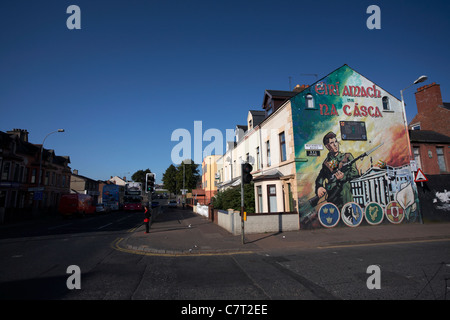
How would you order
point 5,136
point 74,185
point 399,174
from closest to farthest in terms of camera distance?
1. point 399,174
2. point 5,136
3. point 74,185

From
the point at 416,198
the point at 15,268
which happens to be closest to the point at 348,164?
the point at 416,198

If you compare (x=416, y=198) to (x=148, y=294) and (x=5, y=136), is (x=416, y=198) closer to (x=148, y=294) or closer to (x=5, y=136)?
(x=148, y=294)

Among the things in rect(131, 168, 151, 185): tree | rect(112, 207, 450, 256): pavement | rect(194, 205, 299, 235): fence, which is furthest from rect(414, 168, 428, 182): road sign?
rect(131, 168, 151, 185): tree

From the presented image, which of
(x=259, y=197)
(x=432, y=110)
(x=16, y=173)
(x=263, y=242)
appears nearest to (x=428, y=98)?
(x=432, y=110)

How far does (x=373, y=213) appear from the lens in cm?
1448

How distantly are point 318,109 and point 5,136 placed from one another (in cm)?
3568

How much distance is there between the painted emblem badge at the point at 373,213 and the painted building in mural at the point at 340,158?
6cm

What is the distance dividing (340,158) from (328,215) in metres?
3.65

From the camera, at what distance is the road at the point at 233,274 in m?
4.59

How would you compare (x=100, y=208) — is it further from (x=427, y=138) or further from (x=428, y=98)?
(x=428, y=98)

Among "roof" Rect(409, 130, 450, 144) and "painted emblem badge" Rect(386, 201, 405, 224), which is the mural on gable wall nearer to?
"painted emblem badge" Rect(386, 201, 405, 224)

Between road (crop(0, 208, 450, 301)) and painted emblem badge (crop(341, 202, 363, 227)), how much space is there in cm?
505

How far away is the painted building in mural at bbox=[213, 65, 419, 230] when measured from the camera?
13.8 metres

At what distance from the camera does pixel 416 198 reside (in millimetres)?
15516
